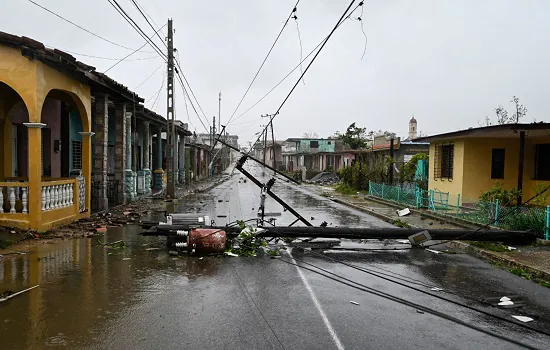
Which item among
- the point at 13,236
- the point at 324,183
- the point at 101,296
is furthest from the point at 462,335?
the point at 324,183

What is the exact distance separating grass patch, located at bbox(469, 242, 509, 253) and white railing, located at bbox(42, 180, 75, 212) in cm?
1159

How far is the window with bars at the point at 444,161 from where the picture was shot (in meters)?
20.1

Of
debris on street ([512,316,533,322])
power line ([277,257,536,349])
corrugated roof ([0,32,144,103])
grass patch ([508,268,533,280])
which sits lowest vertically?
grass patch ([508,268,533,280])

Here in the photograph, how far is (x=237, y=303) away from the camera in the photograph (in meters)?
6.62

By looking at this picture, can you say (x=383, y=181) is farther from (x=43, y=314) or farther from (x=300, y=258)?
(x=43, y=314)

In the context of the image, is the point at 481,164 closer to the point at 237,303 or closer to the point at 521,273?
the point at 521,273

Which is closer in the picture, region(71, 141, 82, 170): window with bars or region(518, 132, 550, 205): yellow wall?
region(518, 132, 550, 205): yellow wall

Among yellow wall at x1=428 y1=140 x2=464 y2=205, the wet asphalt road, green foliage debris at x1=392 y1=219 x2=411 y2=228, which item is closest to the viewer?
the wet asphalt road

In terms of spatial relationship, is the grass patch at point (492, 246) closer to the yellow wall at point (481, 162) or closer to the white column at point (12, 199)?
the yellow wall at point (481, 162)

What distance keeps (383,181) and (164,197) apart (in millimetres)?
14313

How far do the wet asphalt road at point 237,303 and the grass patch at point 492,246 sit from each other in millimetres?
996

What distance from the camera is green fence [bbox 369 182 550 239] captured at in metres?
12.0

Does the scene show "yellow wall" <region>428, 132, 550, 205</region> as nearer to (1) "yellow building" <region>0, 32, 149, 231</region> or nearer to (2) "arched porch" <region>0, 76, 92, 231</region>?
(1) "yellow building" <region>0, 32, 149, 231</region>

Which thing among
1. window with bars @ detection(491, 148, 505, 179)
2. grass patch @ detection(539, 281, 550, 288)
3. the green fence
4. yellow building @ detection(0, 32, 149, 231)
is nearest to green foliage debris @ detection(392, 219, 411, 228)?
the green fence
